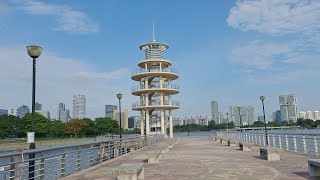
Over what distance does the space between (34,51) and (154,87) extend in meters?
40.4

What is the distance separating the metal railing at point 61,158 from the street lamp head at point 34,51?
125 inches

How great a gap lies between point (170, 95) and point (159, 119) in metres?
5.26

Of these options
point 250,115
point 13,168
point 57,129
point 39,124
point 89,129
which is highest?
point 250,115

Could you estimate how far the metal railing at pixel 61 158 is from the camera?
24.2 feet

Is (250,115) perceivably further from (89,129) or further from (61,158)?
(61,158)

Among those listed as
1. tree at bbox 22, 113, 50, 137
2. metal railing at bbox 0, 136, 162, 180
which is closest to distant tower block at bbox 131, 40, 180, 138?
metal railing at bbox 0, 136, 162, 180

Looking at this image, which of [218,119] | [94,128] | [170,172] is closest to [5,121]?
[94,128]

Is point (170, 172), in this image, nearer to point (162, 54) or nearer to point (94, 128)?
point (162, 54)

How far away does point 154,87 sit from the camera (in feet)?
166

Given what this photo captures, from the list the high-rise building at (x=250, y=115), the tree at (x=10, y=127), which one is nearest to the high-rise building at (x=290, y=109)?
the high-rise building at (x=250, y=115)

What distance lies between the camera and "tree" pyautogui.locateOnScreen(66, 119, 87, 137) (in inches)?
3467

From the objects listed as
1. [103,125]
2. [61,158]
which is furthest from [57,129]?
[61,158]

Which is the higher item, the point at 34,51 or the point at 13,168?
the point at 34,51

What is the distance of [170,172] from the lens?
34.7 ft
